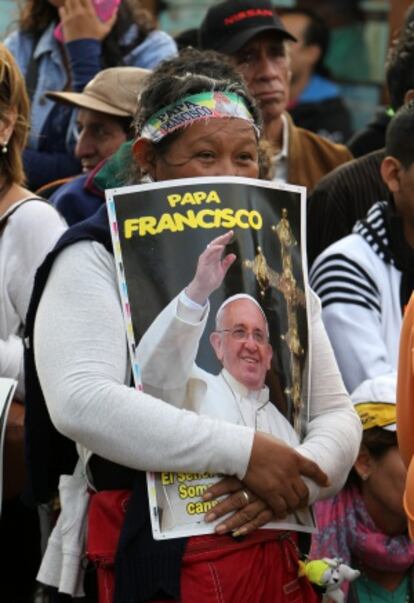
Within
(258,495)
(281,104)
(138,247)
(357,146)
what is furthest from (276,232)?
(357,146)

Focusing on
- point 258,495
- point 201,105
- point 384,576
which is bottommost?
point 384,576

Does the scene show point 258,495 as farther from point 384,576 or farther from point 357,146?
point 357,146

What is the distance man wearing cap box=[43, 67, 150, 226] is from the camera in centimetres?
550

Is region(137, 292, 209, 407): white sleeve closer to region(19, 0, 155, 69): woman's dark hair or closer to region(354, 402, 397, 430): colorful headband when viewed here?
region(354, 402, 397, 430): colorful headband

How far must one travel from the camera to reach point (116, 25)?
244 inches

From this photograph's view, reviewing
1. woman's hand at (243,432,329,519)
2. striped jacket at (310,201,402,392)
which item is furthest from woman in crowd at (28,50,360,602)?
striped jacket at (310,201,402,392)

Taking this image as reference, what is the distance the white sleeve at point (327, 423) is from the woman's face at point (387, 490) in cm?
62

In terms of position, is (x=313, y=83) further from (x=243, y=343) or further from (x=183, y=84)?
(x=243, y=343)

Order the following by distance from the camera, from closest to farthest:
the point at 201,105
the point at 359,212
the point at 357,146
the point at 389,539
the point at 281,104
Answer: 1. the point at 201,105
2. the point at 389,539
3. the point at 359,212
4. the point at 281,104
5. the point at 357,146

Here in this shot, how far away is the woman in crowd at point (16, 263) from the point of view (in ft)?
14.5

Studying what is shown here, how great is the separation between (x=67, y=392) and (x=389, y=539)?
1.37 m

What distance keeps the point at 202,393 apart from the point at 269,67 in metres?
2.68

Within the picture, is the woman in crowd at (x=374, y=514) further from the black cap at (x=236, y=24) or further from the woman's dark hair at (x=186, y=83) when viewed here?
the black cap at (x=236, y=24)

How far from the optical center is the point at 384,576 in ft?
14.9
